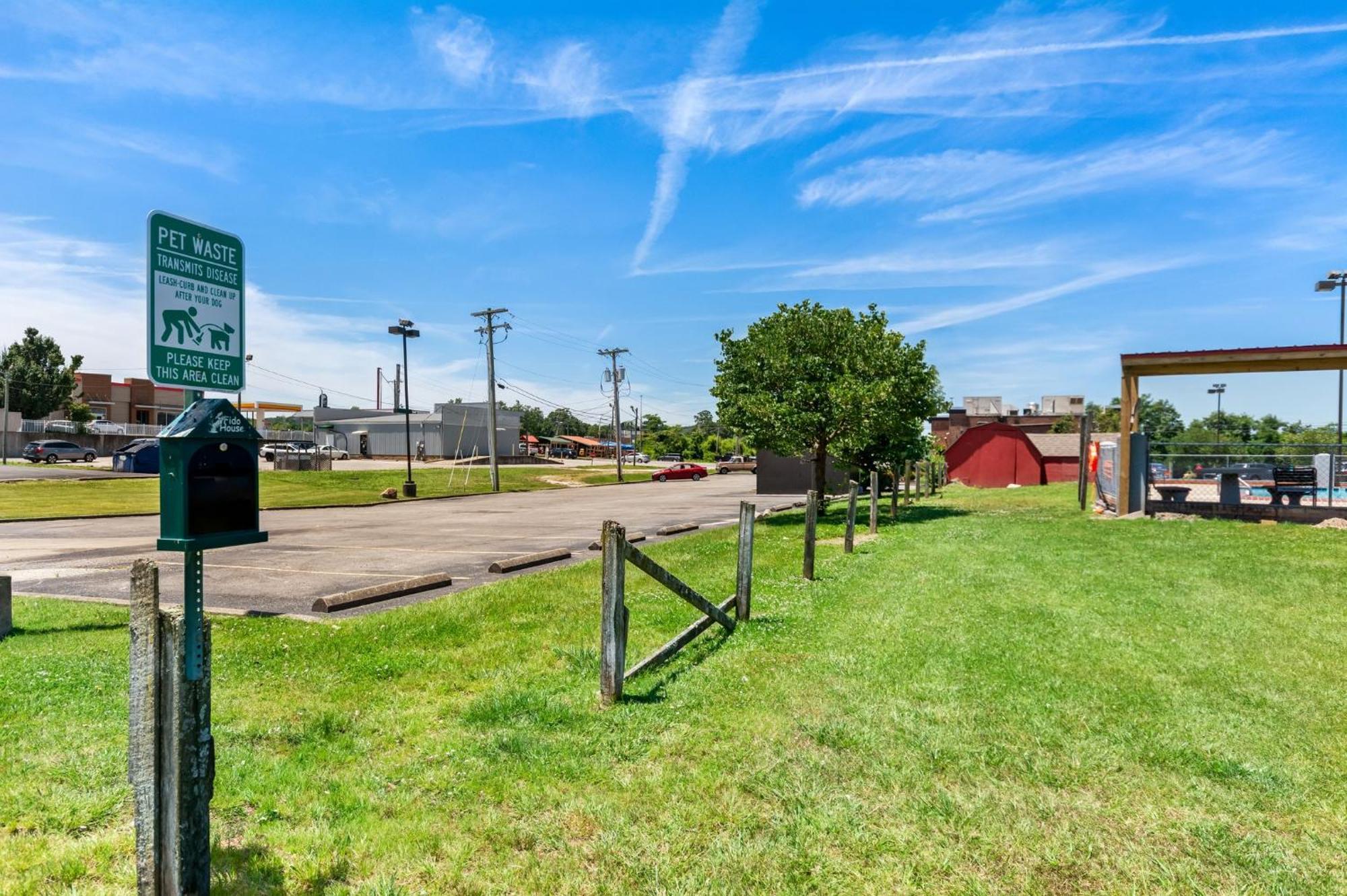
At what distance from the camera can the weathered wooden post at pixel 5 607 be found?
7.76m

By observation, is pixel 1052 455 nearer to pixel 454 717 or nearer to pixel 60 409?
pixel 454 717

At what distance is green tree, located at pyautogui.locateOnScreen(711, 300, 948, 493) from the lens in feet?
68.2

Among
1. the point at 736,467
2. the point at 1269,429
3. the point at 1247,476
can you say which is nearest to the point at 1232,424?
the point at 1269,429

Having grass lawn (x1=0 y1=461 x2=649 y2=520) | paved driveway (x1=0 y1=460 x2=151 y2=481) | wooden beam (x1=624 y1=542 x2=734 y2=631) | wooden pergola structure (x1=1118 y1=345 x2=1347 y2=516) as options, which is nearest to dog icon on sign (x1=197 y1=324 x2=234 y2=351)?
wooden beam (x1=624 y1=542 x2=734 y2=631)

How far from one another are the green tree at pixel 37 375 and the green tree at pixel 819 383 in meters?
73.6

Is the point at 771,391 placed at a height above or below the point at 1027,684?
above

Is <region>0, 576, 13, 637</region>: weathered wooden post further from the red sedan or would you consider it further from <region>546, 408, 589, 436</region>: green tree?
<region>546, 408, 589, 436</region>: green tree

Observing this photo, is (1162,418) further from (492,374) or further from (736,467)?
(492,374)

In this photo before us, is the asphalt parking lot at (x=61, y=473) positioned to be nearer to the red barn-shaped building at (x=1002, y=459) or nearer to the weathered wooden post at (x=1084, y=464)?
the weathered wooden post at (x=1084, y=464)

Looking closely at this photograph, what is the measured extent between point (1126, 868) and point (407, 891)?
3.14m

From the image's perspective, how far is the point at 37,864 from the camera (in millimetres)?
3385

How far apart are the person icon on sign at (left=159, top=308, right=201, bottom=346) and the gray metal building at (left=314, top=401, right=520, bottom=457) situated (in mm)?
71655

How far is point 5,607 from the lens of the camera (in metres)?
7.85

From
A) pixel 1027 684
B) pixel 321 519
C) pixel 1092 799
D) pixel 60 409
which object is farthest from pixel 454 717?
pixel 60 409
